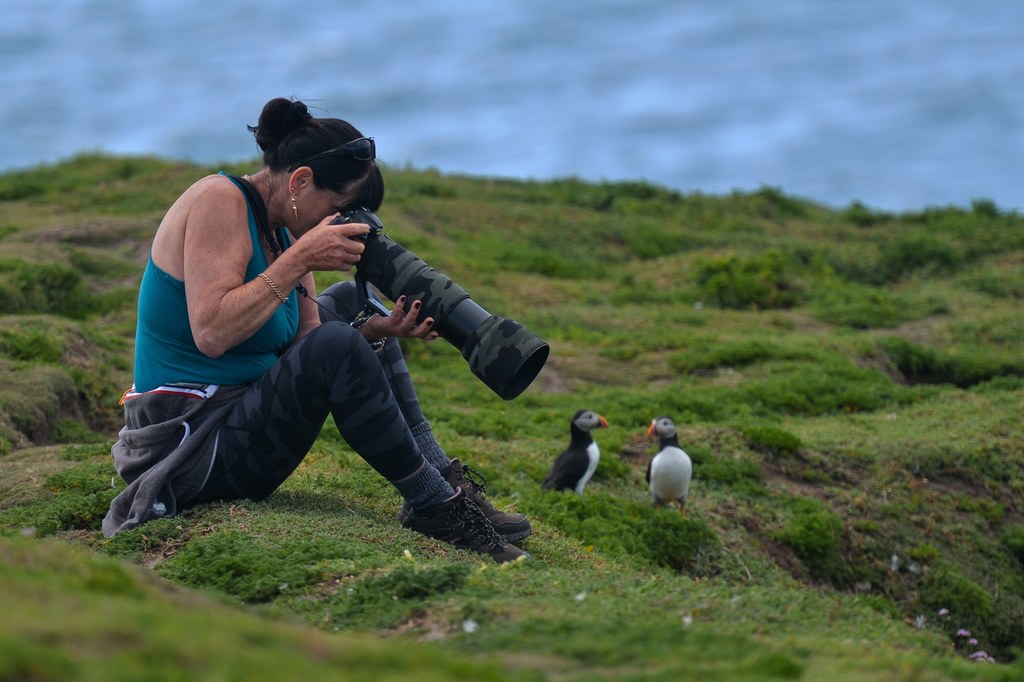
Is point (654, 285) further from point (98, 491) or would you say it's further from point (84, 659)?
point (84, 659)

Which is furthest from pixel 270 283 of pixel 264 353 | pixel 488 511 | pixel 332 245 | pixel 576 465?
pixel 576 465

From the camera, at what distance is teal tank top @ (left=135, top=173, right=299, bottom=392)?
5.36 metres

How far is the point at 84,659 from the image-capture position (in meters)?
2.67

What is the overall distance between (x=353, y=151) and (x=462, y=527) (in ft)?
5.70

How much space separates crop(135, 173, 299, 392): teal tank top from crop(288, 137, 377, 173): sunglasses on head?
37 cm

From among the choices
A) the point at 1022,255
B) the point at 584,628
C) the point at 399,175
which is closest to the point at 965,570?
the point at 584,628

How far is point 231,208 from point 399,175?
530 inches

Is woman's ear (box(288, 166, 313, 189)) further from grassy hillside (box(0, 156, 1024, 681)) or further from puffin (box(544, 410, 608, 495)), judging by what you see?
puffin (box(544, 410, 608, 495))

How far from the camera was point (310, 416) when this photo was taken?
5.31 m

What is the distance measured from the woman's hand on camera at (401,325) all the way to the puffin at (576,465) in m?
2.32

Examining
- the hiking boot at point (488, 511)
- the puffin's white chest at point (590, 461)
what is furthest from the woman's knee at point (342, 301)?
the puffin's white chest at point (590, 461)

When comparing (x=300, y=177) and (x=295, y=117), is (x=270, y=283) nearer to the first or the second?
(x=300, y=177)

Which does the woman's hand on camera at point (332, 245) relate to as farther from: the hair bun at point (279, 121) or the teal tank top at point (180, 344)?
the hair bun at point (279, 121)

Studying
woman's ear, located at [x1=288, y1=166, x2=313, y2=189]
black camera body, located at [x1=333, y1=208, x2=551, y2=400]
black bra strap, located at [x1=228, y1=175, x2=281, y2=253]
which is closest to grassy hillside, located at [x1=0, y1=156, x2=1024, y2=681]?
black camera body, located at [x1=333, y1=208, x2=551, y2=400]
